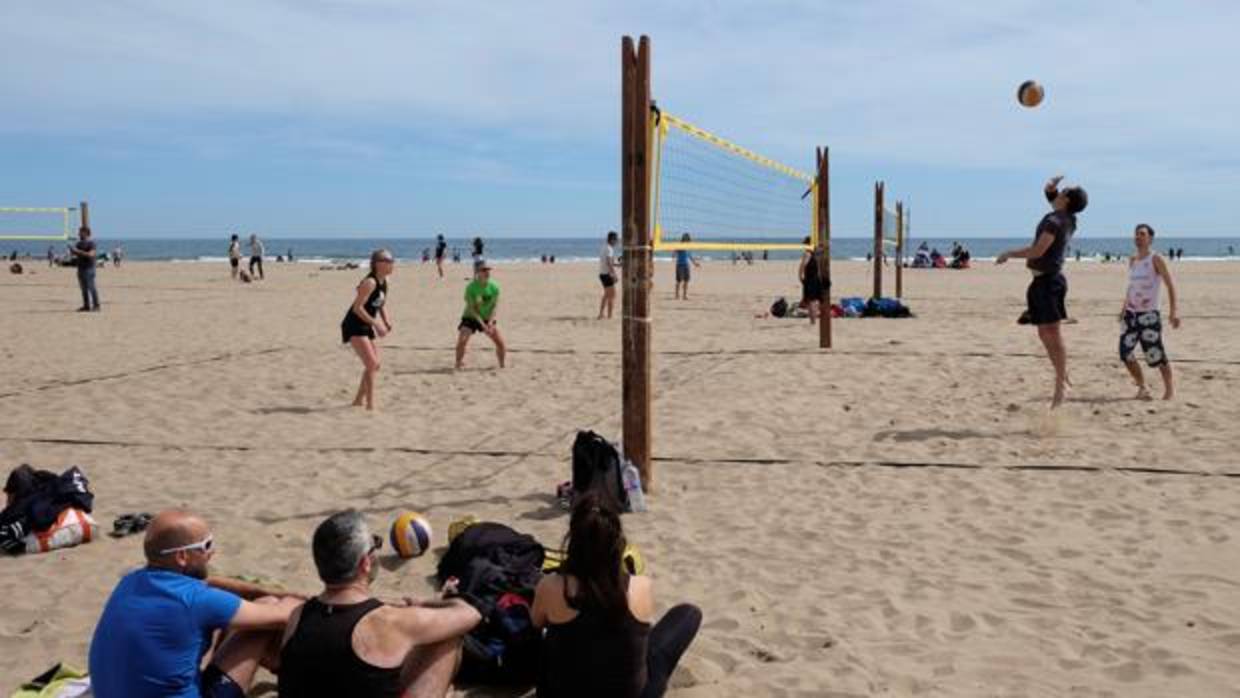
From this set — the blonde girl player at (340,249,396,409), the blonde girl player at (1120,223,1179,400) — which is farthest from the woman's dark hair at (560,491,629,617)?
the blonde girl player at (1120,223,1179,400)

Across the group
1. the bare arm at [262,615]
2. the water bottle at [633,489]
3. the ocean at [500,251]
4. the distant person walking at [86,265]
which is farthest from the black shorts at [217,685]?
the ocean at [500,251]

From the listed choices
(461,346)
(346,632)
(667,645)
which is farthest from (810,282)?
(346,632)

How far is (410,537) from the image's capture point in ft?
15.6

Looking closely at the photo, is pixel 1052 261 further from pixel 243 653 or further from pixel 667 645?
pixel 243 653

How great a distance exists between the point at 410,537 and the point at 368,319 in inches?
150

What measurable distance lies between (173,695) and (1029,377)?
833 centimetres

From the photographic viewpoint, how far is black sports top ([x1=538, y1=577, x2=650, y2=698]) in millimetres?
2902

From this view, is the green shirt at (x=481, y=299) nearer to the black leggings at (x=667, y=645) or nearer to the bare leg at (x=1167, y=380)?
the bare leg at (x=1167, y=380)

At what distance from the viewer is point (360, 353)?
27.0ft

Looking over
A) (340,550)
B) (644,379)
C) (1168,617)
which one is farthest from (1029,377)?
(340,550)

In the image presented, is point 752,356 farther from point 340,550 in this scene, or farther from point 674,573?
point 340,550

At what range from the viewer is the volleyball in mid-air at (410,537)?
4.76m

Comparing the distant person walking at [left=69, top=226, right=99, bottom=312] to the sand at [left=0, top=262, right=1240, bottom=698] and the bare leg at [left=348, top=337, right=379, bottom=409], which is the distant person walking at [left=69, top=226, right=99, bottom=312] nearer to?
the sand at [left=0, top=262, right=1240, bottom=698]

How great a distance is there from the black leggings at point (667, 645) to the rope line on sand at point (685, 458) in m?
3.15
